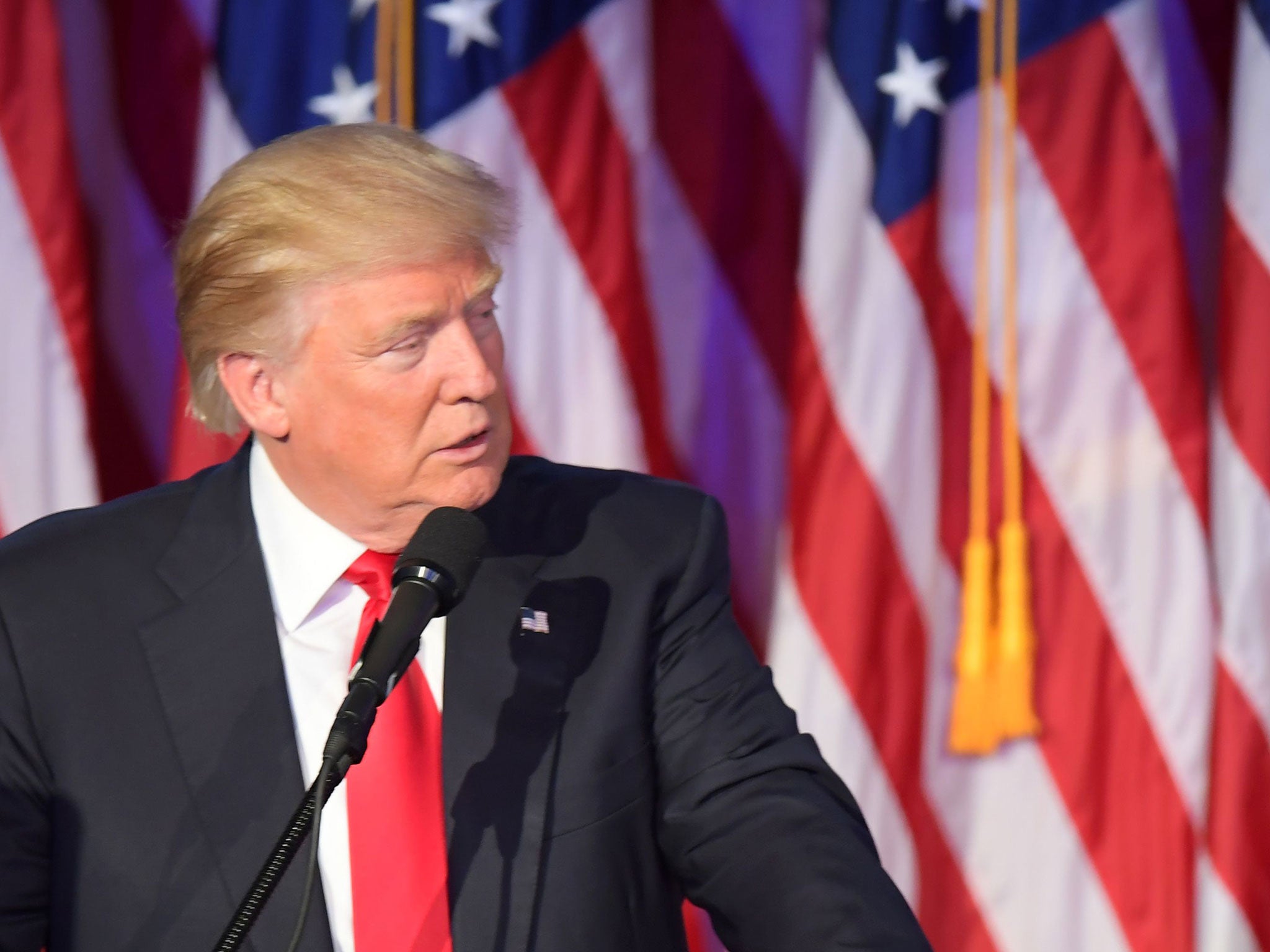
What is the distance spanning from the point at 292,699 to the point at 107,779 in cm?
19

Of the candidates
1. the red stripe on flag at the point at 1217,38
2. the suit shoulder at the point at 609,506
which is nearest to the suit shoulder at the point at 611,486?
the suit shoulder at the point at 609,506

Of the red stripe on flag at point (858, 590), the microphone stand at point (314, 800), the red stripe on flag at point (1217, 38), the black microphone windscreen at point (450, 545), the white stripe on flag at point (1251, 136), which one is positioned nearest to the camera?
the microphone stand at point (314, 800)

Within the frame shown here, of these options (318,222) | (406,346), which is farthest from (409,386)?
(318,222)

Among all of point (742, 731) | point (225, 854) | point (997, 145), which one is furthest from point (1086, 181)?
point (225, 854)

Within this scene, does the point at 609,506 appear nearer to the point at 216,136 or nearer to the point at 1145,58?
the point at 216,136

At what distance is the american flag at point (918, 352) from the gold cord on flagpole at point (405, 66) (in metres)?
0.02

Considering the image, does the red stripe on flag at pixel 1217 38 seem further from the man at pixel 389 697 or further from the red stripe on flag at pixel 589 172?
the man at pixel 389 697

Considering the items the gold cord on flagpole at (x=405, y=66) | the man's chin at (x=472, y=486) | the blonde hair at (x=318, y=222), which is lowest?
the man's chin at (x=472, y=486)

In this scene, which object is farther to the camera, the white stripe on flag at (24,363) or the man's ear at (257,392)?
the white stripe on flag at (24,363)

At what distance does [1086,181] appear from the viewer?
8.13 ft

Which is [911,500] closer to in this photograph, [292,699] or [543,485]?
[543,485]

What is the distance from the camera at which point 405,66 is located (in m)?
2.43

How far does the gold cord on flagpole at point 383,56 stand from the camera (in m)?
2.43

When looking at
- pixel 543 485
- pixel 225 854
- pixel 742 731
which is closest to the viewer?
pixel 225 854
